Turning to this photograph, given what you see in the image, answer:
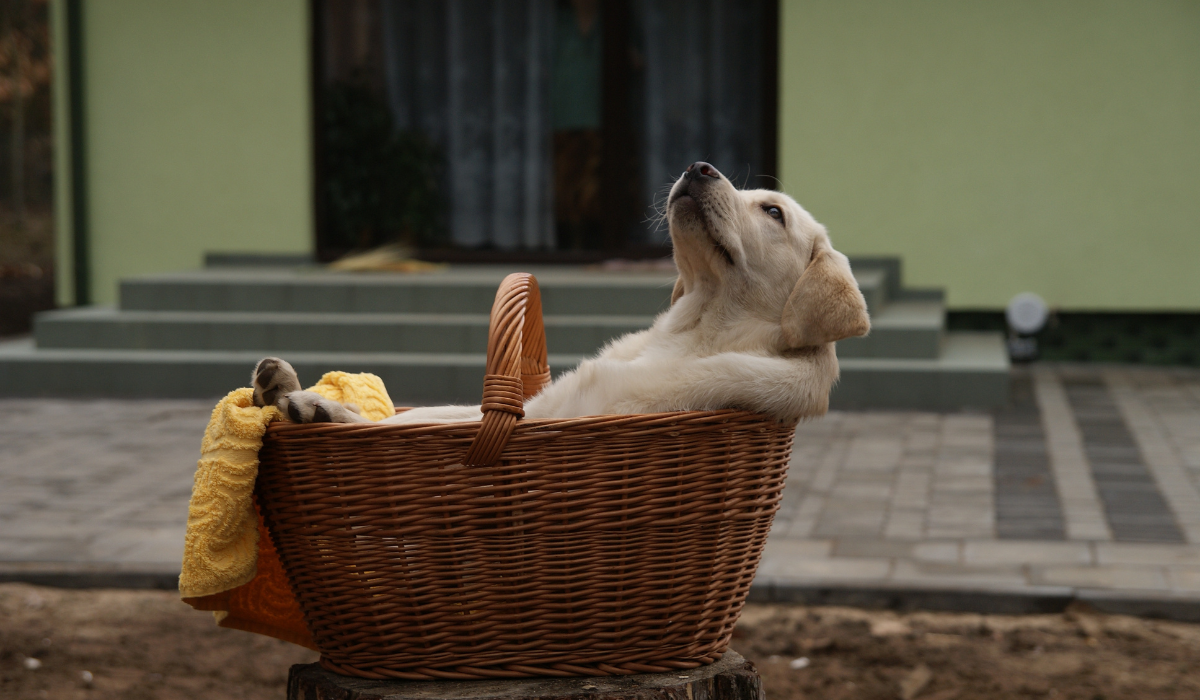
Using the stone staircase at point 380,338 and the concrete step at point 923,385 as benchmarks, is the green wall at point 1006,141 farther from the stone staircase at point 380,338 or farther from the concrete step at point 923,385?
the concrete step at point 923,385

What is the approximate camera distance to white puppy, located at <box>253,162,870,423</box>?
2.32 m

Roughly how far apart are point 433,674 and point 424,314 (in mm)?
7262

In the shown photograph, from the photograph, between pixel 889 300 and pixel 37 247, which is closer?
pixel 889 300

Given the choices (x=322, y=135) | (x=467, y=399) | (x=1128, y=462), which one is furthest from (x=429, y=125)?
(x=1128, y=462)

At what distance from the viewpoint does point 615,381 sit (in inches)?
99.5

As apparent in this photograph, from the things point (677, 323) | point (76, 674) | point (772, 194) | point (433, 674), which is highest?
point (772, 194)

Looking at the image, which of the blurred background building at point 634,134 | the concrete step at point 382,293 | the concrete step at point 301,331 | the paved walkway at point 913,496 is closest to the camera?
the paved walkway at point 913,496

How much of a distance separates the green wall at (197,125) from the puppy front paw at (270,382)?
9.02 metres

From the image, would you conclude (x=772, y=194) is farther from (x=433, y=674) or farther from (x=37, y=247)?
(x=37, y=247)

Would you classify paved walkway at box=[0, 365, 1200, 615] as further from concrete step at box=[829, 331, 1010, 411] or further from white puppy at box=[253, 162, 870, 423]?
white puppy at box=[253, 162, 870, 423]

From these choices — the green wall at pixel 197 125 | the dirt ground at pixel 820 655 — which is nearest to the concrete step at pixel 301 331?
the green wall at pixel 197 125

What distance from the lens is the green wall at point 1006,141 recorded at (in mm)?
9633

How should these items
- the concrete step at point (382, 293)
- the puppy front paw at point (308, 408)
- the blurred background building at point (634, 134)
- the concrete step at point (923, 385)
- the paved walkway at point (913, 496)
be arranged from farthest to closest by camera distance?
the blurred background building at point (634, 134) → the concrete step at point (382, 293) → the concrete step at point (923, 385) → the paved walkway at point (913, 496) → the puppy front paw at point (308, 408)

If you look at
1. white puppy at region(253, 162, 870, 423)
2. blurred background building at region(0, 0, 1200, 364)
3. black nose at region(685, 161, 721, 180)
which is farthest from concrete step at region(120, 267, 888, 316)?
black nose at region(685, 161, 721, 180)
